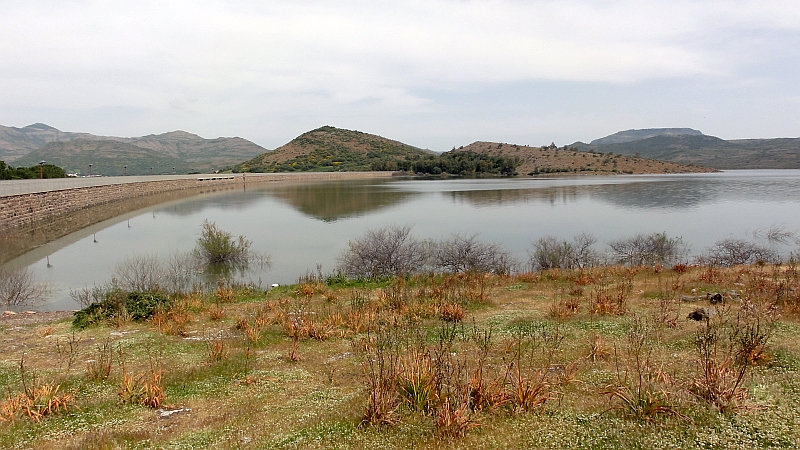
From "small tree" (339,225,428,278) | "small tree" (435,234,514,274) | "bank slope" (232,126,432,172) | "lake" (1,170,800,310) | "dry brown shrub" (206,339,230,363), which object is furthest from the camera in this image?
"bank slope" (232,126,432,172)

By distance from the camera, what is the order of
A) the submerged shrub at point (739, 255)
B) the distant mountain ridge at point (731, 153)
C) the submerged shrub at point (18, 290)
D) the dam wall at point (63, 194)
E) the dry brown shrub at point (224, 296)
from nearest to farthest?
the dry brown shrub at point (224, 296), the submerged shrub at point (18, 290), the submerged shrub at point (739, 255), the dam wall at point (63, 194), the distant mountain ridge at point (731, 153)

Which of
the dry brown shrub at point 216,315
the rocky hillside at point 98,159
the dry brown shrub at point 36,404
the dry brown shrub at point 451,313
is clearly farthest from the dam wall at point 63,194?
the rocky hillside at point 98,159

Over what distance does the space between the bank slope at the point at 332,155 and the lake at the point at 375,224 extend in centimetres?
7327

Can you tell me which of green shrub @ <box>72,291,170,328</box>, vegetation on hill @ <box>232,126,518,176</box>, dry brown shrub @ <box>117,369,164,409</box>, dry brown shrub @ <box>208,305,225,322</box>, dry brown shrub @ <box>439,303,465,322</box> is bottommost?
dry brown shrub @ <box>208,305,225,322</box>

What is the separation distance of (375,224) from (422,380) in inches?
968

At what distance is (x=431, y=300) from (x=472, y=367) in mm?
4713

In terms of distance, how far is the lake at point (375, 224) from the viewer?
20.3m

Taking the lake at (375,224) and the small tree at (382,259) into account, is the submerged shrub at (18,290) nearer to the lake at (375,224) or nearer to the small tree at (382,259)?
the lake at (375,224)

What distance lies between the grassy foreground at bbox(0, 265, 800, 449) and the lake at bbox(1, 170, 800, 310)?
892cm

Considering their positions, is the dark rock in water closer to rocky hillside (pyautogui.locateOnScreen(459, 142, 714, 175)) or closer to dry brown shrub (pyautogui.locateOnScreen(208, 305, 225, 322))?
dry brown shrub (pyautogui.locateOnScreen(208, 305, 225, 322))

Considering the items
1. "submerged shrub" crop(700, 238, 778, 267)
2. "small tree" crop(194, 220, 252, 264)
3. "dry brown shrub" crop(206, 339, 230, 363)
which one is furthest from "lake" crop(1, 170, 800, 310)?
"dry brown shrub" crop(206, 339, 230, 363)

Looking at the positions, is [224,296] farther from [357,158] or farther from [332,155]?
[332,155]

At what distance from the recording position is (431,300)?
10.8 meters

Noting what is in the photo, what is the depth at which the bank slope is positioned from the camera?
120812 millimetres
